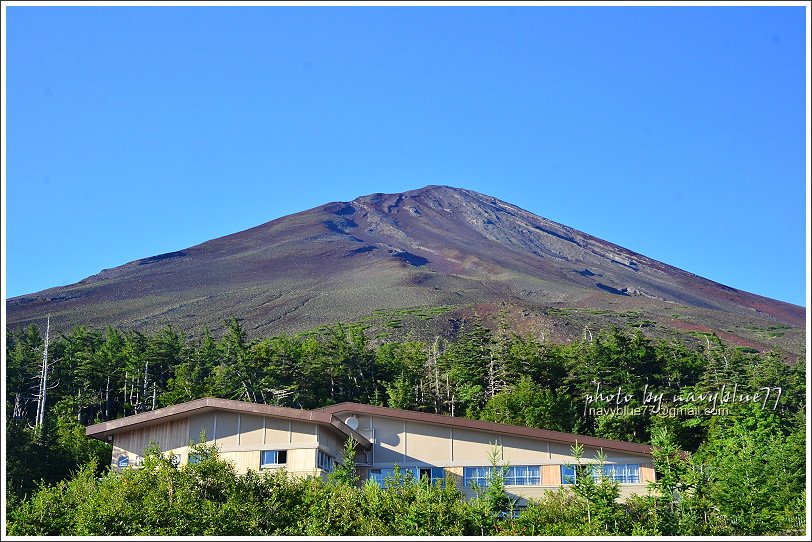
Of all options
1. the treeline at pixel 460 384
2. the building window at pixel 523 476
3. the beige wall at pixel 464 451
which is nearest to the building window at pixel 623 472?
the beige wall at pixel 464 451

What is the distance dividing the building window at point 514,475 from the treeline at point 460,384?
12.5 metres

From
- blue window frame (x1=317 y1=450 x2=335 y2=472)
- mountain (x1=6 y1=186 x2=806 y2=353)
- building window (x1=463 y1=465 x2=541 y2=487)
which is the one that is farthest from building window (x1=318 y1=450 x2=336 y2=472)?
mountain (x1=6 y1=186 x2=806 y2=353)

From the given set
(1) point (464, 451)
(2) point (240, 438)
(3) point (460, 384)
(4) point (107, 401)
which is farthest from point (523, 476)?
(4) point (107, 401)

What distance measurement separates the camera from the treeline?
148 feet

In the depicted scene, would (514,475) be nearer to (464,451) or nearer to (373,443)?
(464,451)

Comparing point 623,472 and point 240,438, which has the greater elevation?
point 240,438

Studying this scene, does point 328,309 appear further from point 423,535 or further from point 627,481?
point 423,535

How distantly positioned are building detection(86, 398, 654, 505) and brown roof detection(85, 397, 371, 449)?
29mm

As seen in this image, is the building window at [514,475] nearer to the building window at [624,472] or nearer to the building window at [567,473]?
the building window at [567,473]

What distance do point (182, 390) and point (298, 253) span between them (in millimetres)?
130014

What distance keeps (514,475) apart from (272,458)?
7.74 metres

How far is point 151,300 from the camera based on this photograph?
140m

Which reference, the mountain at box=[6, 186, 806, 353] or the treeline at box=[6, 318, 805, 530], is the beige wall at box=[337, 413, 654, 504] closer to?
the treeline at box=[6, 318, 805, 530]

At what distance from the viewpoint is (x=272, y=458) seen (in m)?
27.5
